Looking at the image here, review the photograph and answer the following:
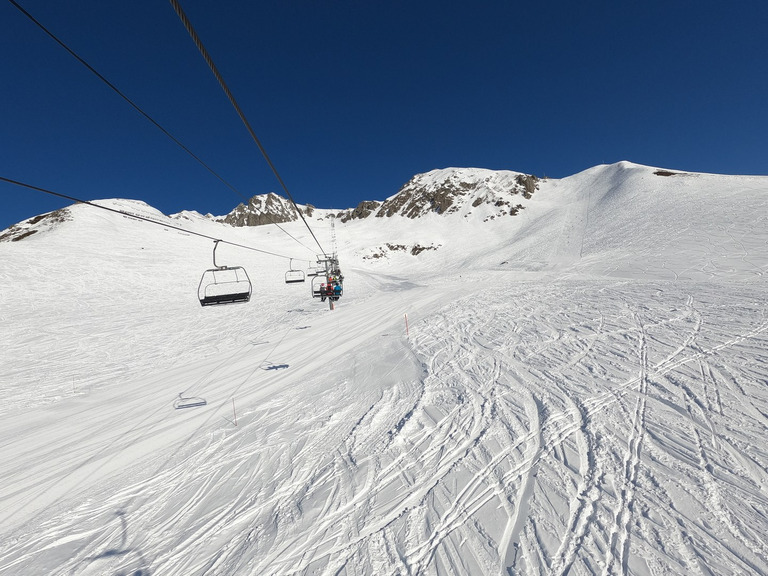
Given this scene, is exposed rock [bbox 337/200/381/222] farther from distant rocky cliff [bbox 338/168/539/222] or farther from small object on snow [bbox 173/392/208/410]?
small object on snow [bbox 173/392/208/410]

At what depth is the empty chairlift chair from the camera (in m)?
11.9

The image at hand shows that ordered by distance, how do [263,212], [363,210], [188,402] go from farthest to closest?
[263,212], [363,210], [188,402]

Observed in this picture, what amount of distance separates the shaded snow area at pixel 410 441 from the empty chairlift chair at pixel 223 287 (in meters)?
2.73

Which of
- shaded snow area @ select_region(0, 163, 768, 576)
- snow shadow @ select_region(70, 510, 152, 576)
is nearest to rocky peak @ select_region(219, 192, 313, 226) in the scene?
shaded snow area @ select_region(0, 163, 768, 576)

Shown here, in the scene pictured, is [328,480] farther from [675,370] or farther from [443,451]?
[675,370]

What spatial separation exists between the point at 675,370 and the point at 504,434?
17.8 feet

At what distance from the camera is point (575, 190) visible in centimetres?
7131

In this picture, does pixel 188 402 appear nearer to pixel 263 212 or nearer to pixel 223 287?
pixel 223 287

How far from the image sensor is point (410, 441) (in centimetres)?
581

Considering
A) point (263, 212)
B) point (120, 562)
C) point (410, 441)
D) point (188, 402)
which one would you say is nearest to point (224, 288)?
point (188, 402)

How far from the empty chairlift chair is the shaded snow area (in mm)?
2728

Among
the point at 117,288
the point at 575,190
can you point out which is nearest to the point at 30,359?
the point at 117,288

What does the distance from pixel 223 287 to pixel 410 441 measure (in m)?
32.2

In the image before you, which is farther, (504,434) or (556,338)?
(556,338)
